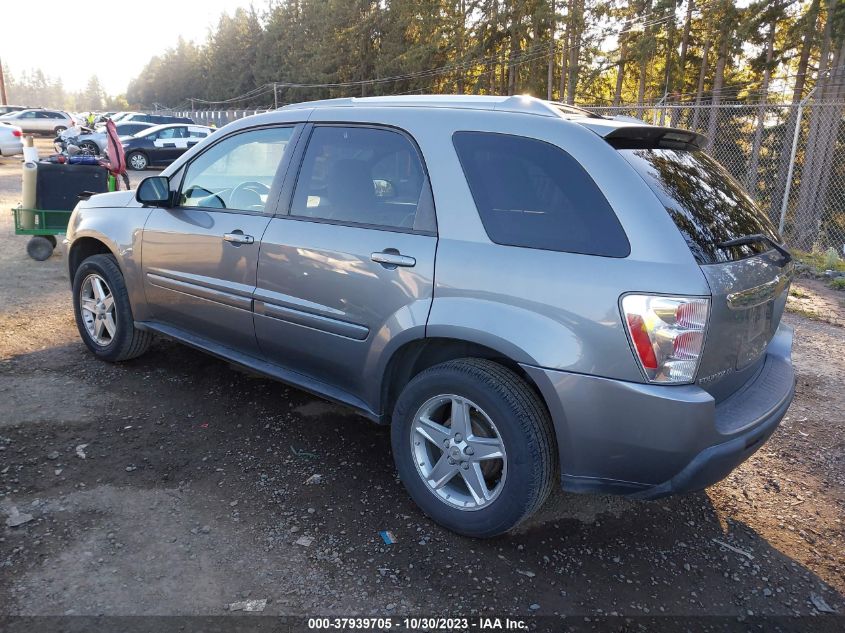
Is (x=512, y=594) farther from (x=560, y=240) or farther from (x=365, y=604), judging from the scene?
(x=560, y=240)

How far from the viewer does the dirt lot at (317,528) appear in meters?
2.50

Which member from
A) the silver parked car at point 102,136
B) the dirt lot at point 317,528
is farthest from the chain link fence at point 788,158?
the silver parked car at point 102,136

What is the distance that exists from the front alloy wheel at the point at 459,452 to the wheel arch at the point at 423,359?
222 mm

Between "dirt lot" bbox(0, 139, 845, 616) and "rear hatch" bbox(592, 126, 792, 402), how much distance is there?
0.83m

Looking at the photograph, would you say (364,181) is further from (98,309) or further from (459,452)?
(98,309)

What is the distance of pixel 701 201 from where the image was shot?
2.69m

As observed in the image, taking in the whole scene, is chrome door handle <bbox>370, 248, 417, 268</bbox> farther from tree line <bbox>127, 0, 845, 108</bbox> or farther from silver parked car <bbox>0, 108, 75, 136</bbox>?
silver parked car <bbox>0, 108, 75, 136</bbox>

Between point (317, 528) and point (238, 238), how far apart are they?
1663mm

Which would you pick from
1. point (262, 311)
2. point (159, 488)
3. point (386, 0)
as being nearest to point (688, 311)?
point (262, 311)

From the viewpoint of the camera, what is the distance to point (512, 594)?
253cm

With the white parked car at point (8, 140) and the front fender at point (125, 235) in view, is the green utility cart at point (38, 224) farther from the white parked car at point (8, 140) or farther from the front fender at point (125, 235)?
the white parked car at point (8, 140)

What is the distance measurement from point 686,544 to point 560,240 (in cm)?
156

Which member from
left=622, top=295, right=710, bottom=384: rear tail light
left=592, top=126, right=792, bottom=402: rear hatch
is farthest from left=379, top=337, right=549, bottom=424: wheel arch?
left=592, top=126, right=792, bottom=402: rear hatch

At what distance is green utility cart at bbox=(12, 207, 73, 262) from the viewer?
7.80 m
